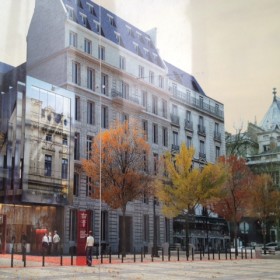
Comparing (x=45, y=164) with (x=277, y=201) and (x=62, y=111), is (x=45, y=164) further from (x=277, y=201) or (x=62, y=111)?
(x=277, y=201)

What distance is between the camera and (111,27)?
31.1 feet

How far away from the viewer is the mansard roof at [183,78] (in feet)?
31.0

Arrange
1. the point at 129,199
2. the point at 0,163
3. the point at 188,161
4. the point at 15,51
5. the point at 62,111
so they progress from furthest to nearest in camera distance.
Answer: the point at 188,161 → the point at 129,199 → the point at 15,51 → the point at 62,111 → the point at 0,163

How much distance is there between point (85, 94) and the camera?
9.28 m

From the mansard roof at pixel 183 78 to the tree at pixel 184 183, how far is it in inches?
70.2

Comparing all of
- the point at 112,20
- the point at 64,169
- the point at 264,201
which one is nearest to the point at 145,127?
the point at 112,20


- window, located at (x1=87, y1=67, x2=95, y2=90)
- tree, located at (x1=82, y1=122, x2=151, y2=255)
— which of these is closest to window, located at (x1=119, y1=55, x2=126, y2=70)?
window, located at (x1=87, y1=67, x2=95, y2=90)

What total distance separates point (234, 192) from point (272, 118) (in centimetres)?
654

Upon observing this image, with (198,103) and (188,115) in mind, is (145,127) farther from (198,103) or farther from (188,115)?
(198,103)

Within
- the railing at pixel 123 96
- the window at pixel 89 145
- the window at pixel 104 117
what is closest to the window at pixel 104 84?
the railing at pixel 123 96

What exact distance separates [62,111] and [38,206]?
5.56 ft

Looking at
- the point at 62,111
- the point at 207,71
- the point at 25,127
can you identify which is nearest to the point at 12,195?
the point at 25,127

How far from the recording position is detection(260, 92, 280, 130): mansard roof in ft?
26.9

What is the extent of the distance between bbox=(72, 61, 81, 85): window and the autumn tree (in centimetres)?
391
